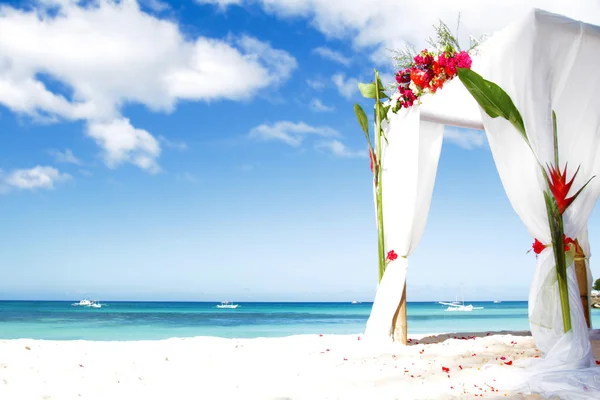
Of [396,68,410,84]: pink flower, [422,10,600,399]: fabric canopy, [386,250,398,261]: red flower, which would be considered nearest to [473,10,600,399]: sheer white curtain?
[422,10,600,399]: fabric canopy

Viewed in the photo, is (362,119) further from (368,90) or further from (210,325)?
(210,325)

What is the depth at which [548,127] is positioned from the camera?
3643 mm

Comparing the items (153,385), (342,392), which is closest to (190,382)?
(153,385)

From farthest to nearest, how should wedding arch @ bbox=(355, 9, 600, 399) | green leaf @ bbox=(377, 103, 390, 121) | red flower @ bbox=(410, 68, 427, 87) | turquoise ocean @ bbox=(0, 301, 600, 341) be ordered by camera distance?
turquoise ocean @ bbox=(0, 301, 600, 341)
green leaf @ bbox=(377, 103, 390, 121)
red flower @ bbox=(410, 68, 427, 87)
wedding arch @ bbox=(355, 9, 600, 399)

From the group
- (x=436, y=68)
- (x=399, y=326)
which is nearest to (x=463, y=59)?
(x=436, y=68)

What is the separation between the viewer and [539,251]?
3.71m

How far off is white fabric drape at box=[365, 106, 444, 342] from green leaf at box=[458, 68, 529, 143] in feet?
3.73

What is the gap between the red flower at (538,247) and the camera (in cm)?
369

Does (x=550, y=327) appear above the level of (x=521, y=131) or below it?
below

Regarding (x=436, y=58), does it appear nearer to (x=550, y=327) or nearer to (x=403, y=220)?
(x=403, y=220)

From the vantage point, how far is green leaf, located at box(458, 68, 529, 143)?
3.71m

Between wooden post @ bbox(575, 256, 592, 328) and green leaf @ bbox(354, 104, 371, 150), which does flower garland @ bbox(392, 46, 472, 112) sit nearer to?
green leaf @ bbox(354, 104, 371, 150)

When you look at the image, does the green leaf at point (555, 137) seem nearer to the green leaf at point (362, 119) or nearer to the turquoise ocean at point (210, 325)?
the green leaf at point (362, 119)

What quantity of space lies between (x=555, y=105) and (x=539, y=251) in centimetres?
103
